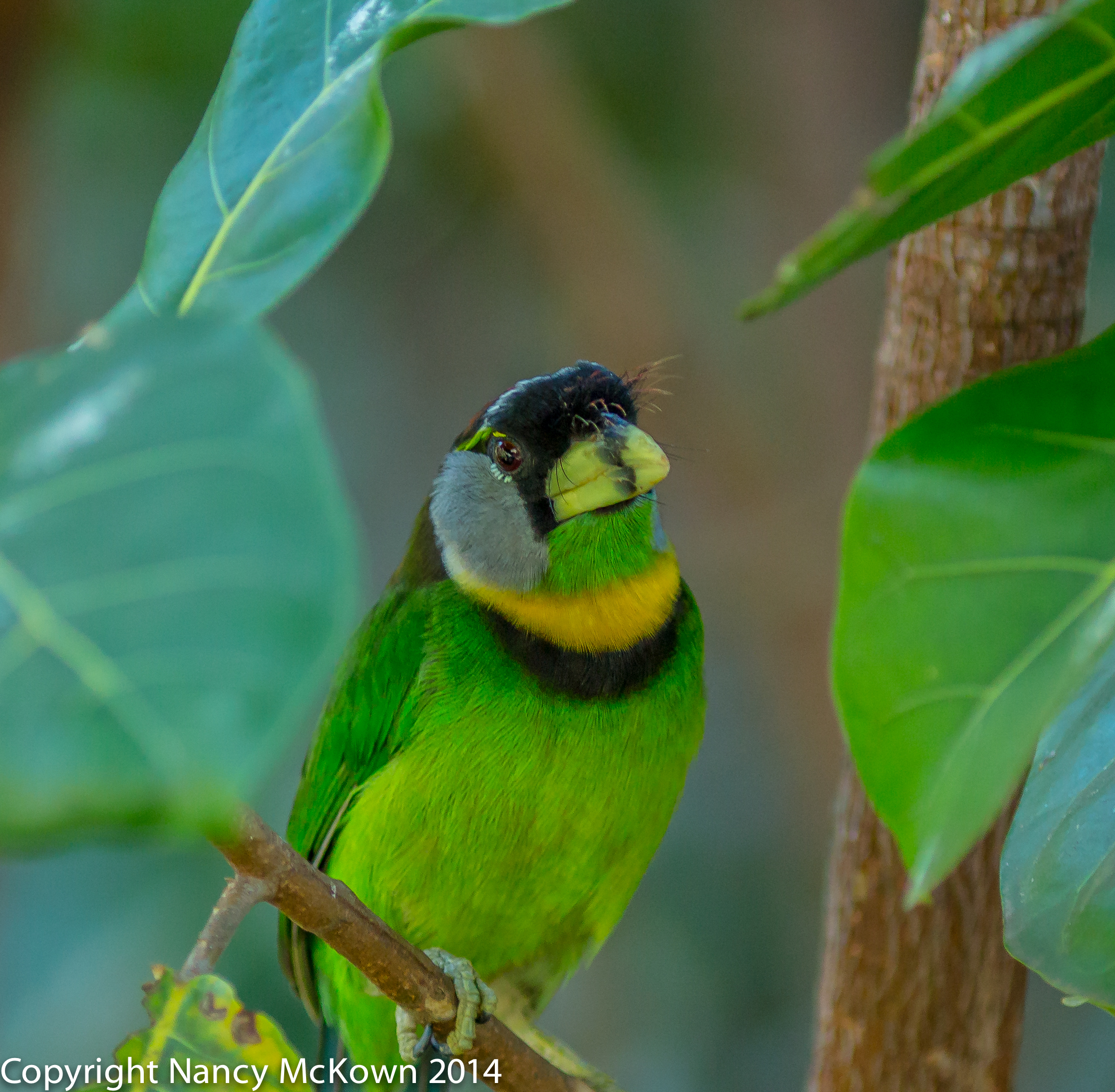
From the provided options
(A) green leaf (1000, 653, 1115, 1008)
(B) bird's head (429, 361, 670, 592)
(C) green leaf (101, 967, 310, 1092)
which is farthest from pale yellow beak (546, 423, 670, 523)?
(C) green leaf (101, 967, 310, 1092)

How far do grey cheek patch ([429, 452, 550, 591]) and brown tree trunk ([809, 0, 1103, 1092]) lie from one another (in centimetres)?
48

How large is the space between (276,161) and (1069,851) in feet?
2.71

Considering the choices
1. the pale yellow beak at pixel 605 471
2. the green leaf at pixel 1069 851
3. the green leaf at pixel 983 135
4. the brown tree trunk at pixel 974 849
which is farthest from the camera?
the pale yellow beak at pixel 605 471

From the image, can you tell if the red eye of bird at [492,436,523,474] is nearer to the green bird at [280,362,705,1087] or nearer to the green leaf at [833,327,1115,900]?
the green bird at [280,362,705,1087]

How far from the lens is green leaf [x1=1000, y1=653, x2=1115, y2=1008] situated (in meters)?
0.94

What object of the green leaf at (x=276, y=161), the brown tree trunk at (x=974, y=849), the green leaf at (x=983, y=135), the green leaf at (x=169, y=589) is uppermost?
the green leaf at (x=276, y=161)

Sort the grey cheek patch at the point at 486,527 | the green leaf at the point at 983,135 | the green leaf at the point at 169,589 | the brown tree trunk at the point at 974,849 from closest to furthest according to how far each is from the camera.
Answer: the green leaf at the point at 169,589
the green leaf at the point at 983,135
the brown tree trunk at the point at 974,849
the grey cheek patch at the point at 486,527

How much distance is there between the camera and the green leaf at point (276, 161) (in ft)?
3.19

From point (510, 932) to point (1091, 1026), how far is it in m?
2.33

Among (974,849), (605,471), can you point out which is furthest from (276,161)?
(974,849)

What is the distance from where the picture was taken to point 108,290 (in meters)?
4.57

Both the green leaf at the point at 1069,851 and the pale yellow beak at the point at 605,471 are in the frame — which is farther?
the pale yellow beak at the point at 605,471

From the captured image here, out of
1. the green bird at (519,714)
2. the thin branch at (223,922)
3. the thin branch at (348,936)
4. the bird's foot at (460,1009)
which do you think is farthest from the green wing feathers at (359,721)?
the thin branch at (223,922)

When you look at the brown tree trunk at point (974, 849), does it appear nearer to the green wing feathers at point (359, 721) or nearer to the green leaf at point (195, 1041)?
the green wing feathers at point (359, 721)
